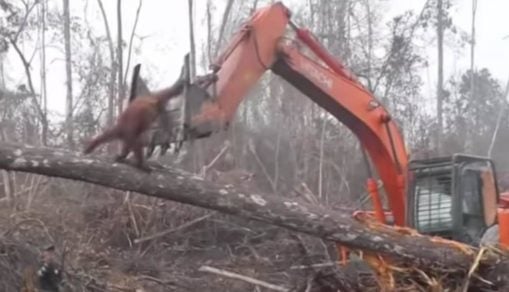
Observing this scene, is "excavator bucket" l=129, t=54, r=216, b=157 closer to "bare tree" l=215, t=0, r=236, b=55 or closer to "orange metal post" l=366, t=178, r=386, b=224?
"orange metal post" l=366, t=178, r=386, b=224

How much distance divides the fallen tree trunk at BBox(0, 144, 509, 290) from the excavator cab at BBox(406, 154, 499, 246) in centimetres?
135

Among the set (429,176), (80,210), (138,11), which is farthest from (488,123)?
(429,176)

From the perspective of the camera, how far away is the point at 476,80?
42344mm

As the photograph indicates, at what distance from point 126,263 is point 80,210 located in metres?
2.40

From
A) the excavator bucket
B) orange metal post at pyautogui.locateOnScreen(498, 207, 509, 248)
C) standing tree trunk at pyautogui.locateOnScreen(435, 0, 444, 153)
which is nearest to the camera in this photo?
the excavator bucket

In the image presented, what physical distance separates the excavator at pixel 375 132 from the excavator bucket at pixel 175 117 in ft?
1.68

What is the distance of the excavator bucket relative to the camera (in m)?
6.13

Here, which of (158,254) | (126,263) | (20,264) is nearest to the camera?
(20,264)

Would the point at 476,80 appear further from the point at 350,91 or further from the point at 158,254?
the point at 350,91

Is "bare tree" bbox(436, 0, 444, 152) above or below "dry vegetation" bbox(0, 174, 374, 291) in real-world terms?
above

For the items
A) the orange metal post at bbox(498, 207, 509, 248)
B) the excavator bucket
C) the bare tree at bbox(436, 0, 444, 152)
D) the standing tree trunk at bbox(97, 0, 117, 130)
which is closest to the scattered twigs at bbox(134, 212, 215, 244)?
the orange metal post at bbox(498, 207, 509, 248)

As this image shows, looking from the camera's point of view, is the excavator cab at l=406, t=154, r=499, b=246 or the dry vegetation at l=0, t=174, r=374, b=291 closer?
the excavator cab at l=406, t=154, r=499, b=246

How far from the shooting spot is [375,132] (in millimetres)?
8711

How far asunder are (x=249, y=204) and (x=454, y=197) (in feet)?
9.80
